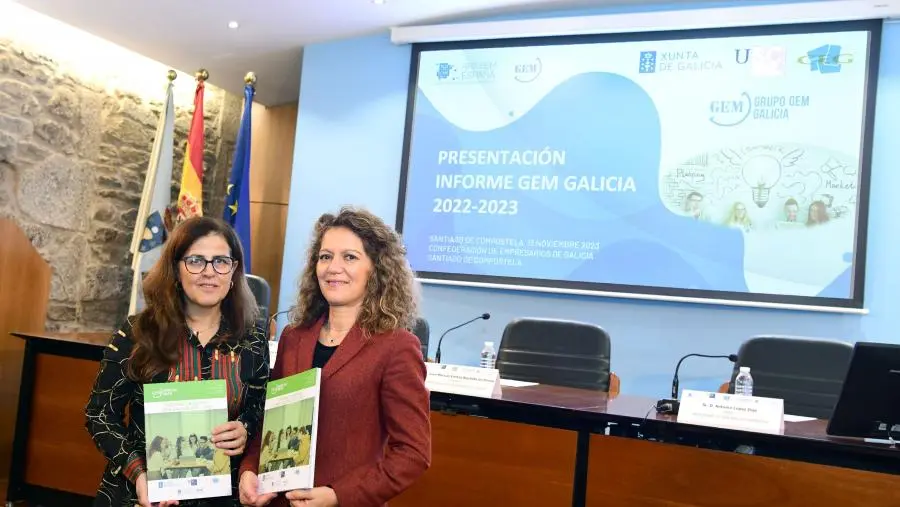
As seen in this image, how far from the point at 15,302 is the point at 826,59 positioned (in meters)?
4.86

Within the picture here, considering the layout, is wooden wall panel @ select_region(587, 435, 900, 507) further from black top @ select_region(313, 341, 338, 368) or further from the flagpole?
the flagpole

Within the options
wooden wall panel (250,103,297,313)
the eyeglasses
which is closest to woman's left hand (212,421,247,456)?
the eyeglasses

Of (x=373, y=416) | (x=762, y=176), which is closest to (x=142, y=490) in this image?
(x=373, y=416)

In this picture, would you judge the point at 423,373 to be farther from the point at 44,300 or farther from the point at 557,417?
the point at 44,300

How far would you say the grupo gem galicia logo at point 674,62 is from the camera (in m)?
4.30

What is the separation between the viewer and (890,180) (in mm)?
3959

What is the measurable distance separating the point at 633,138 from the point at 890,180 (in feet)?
4.37

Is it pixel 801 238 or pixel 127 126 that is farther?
pixel 127 126

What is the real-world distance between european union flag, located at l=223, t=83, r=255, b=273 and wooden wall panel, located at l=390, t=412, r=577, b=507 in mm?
3136

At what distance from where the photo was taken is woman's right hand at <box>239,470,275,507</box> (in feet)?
4.53

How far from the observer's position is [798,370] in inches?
123

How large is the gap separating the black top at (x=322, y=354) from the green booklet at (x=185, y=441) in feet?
0.63

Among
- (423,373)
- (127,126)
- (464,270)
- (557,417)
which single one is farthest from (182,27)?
(423,373)

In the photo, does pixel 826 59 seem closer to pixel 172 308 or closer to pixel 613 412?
pixel 613 412
